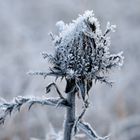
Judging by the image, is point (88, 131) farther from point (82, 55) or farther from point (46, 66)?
point (46, 66)

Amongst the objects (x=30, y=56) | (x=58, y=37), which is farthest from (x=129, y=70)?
(x=58, y=37)

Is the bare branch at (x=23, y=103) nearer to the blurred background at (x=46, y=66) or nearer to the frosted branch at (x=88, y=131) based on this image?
the frosted branch at (x=88, y=131)

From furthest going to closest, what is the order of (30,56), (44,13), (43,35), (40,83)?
(44,13)
(43,35)
(30,56)
(40,83)

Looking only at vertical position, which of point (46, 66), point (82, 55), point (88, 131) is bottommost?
point (88, 131)

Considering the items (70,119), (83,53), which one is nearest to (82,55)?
(83,53)

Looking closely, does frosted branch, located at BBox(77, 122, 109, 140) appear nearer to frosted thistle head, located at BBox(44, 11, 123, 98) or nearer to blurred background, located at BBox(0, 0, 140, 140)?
frosted thistle head, located at BBox(44, 11, 123, 98)

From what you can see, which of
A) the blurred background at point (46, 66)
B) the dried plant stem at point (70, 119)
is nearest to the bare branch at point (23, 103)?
the dried plant stem at point (70, 119)

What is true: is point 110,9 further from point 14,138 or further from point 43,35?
point 14,138
